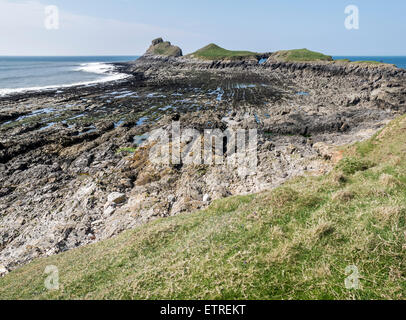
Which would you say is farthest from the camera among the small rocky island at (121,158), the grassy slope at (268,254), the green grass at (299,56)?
the green grass at (299,56)

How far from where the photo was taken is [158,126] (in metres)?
44.8

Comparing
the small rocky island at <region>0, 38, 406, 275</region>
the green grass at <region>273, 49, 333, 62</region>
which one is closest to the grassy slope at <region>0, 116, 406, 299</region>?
the small rocky island at <region>0, 38, 406, 275</region>

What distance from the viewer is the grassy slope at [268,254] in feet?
24.9

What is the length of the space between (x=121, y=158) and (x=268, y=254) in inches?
1086

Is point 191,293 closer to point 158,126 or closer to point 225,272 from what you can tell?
point 225,272

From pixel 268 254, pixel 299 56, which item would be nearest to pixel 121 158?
pixel 268 254

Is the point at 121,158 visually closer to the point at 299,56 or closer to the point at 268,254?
the point at 268,254

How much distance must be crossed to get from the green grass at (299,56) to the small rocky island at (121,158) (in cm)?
8667

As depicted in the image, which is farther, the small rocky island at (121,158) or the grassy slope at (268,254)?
the small rocky island at (121,158)

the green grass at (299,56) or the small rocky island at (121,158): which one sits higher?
the green grass at (299,56)

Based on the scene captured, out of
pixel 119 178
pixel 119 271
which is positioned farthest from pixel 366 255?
pixel 119 178

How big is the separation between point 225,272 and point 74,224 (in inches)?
667

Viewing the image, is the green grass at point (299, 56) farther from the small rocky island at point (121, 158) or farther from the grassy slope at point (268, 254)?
the grassy slope at point (268, 254)

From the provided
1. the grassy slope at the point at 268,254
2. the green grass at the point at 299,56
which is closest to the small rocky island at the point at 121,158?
the grassy slope at the point at 268,254
